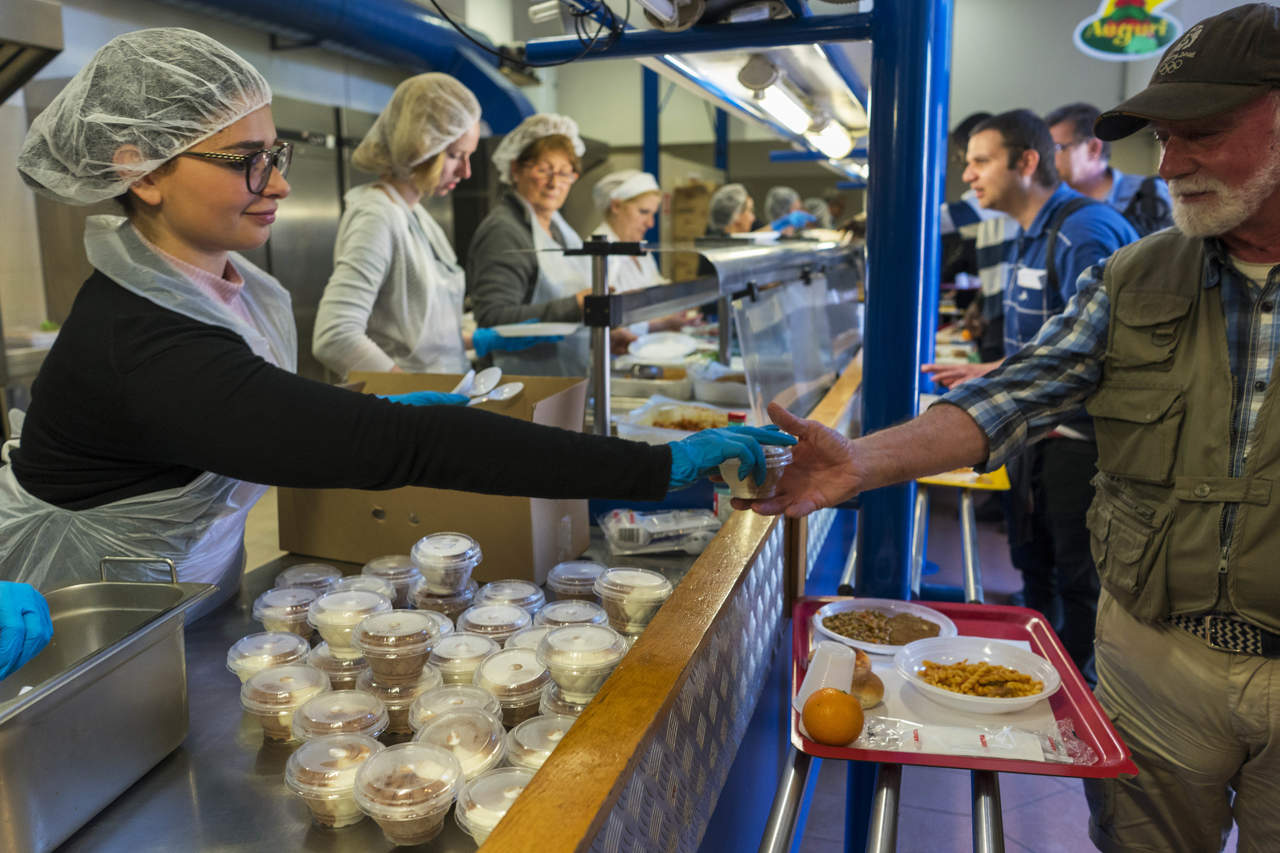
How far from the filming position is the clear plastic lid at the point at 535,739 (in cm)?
121

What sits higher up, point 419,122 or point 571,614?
point 419,122

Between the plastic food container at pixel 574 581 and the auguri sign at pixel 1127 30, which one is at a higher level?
the auguri sign at pixel 1127 30

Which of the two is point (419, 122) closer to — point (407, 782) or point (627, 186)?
point (627, 186)

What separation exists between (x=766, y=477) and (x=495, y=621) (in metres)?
0.52

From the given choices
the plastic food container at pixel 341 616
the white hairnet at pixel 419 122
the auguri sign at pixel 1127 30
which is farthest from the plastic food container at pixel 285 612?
the auguri sign at pixel 1127 30

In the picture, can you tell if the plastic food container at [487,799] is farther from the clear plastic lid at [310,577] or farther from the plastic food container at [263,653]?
the clear plastic lid at [310,577]

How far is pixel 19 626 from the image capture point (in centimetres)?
109

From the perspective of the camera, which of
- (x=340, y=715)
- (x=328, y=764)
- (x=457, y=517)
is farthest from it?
(x=457, y=517)

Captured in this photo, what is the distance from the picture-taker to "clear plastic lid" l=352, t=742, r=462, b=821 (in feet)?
3.56

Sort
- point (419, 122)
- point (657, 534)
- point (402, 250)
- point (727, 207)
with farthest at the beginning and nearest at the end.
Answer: point (727, 207) → point (402, 250) → point (419, 122) → point (657, 534)

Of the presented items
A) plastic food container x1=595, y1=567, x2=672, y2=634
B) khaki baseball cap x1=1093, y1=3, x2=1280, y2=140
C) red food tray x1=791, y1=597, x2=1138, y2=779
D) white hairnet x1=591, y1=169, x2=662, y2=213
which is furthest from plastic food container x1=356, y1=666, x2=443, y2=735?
white hairnet x1=591, y1=169, x2=662, y2=213

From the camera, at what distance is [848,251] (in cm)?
543

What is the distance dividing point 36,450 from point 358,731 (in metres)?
0.75

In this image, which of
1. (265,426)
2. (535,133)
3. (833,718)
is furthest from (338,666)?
(535,133)
